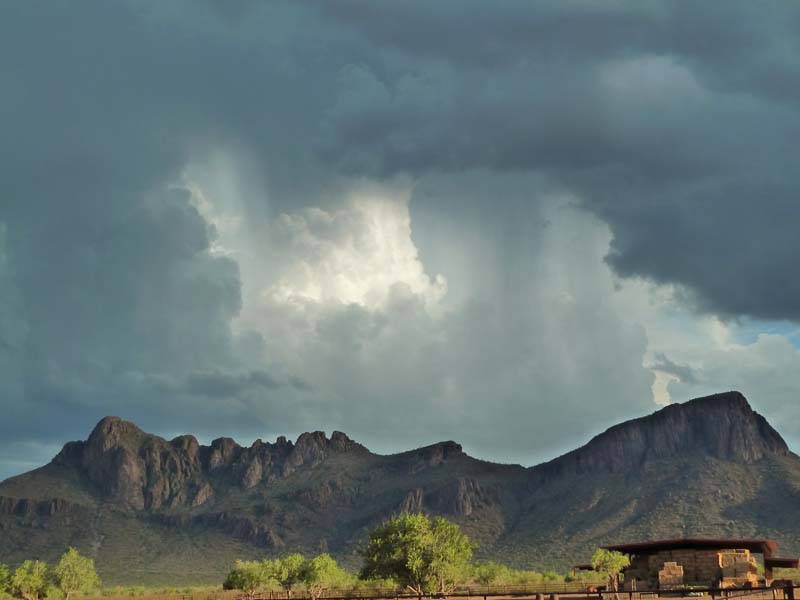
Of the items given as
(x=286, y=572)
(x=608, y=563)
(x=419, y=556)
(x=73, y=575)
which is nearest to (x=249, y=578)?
(x=286, y=572)

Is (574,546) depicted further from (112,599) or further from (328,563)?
(112,599)

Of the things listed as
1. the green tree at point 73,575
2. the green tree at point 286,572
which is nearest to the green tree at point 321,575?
the green tree at point 286,572

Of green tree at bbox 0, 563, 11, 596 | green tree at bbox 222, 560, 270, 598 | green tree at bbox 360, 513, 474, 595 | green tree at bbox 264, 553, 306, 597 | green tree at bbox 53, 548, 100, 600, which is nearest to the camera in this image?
green tree at bbox 360, 513, 474, 595

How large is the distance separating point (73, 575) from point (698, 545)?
2629 inches

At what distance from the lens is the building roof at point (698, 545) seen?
3201 inches

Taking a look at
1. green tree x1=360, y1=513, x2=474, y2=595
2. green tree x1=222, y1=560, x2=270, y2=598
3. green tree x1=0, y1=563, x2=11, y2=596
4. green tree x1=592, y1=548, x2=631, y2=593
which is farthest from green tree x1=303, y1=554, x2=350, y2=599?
green tree x1=0, y1=563, x2=11, y2=596

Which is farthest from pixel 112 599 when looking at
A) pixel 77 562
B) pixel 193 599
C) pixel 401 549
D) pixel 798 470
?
pixel 798 470

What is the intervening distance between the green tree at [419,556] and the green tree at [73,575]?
133ft

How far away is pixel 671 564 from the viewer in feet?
256

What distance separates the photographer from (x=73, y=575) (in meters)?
109

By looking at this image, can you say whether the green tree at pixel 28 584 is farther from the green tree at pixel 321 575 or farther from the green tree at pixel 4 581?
the green tree at pixel 321 575

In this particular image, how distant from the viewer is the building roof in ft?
267

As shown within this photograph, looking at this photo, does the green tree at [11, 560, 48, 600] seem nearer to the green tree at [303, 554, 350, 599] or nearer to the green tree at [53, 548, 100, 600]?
the green tree at [53, 548, 100, 600]

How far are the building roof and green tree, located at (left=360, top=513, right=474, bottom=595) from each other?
15.0m
